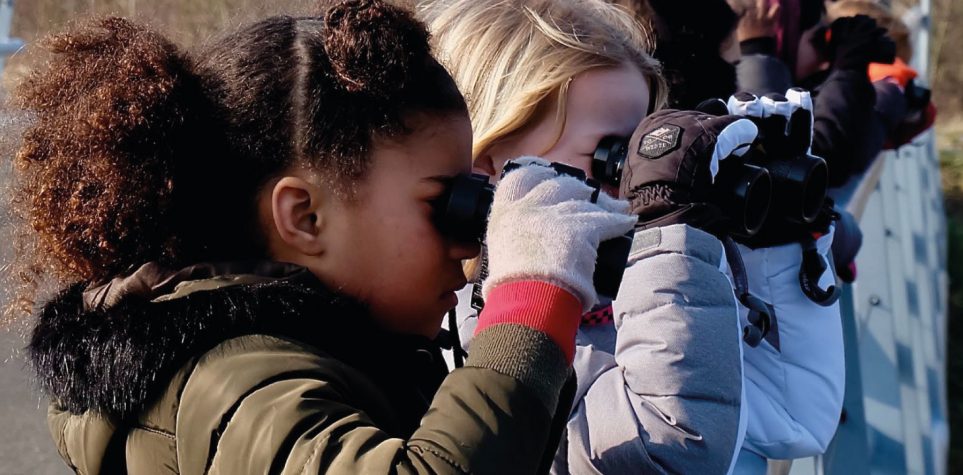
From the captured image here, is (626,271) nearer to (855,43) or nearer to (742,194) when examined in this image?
(742,194)

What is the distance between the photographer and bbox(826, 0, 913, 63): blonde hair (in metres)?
5.00

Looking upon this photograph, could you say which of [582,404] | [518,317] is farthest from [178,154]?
[582,404]

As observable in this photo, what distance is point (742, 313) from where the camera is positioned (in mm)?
2010

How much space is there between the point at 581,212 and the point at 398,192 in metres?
0.24

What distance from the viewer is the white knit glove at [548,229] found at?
1.26 metres

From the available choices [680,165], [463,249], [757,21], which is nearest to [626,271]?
[680,165]

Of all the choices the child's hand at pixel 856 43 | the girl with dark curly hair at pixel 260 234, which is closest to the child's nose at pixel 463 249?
the girl with dark curly hair at pixel 260 234

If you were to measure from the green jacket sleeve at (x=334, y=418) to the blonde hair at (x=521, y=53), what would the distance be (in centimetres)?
95

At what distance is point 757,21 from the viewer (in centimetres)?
365

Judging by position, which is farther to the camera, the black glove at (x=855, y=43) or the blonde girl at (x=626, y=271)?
the black glove at (x=855, y=43)

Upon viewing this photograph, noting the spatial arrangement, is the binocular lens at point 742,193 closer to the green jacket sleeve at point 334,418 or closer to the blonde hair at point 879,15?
the green jacket sleeve at point 334,418

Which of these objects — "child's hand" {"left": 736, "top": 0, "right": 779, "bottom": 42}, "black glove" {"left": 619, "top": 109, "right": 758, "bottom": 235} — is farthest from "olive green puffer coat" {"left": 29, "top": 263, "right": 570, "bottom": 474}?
"child's hand" {"left": 736, "top": 0, "right": 779, "bottom": 42}

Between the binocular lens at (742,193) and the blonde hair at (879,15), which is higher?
the binocular lens at (742,193)

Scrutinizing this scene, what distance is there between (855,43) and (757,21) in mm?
434
